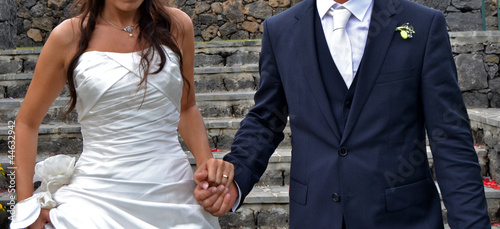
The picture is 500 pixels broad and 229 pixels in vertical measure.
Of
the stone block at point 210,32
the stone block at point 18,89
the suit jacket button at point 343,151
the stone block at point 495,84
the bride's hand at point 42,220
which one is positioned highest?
the suit jacket button at point 343,151

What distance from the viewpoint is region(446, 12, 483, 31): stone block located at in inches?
216

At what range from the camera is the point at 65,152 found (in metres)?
4.08

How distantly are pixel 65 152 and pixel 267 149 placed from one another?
2.69 metres

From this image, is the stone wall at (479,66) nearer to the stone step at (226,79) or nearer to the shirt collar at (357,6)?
the stone step at (226,79)

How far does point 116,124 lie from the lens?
187 centimetres

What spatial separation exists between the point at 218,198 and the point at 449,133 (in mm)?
738

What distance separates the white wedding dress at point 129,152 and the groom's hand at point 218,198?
0.08m

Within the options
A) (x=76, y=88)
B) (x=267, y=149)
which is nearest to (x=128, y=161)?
(x=76, y=88)

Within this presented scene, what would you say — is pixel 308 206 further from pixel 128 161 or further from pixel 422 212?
pixel 128 161

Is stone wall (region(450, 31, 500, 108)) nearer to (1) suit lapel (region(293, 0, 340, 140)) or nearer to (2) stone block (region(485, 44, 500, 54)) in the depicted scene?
(2) stone block (region(485, 44, 500, 54))

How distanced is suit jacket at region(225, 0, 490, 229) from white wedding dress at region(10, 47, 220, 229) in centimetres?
48

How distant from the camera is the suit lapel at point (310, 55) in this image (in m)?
1.55

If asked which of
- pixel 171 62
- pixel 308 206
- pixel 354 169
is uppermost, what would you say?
pixel 171 62

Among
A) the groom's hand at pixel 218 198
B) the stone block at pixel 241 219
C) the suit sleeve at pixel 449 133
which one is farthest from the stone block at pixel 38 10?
the suit sleeve at pixel 449 133
